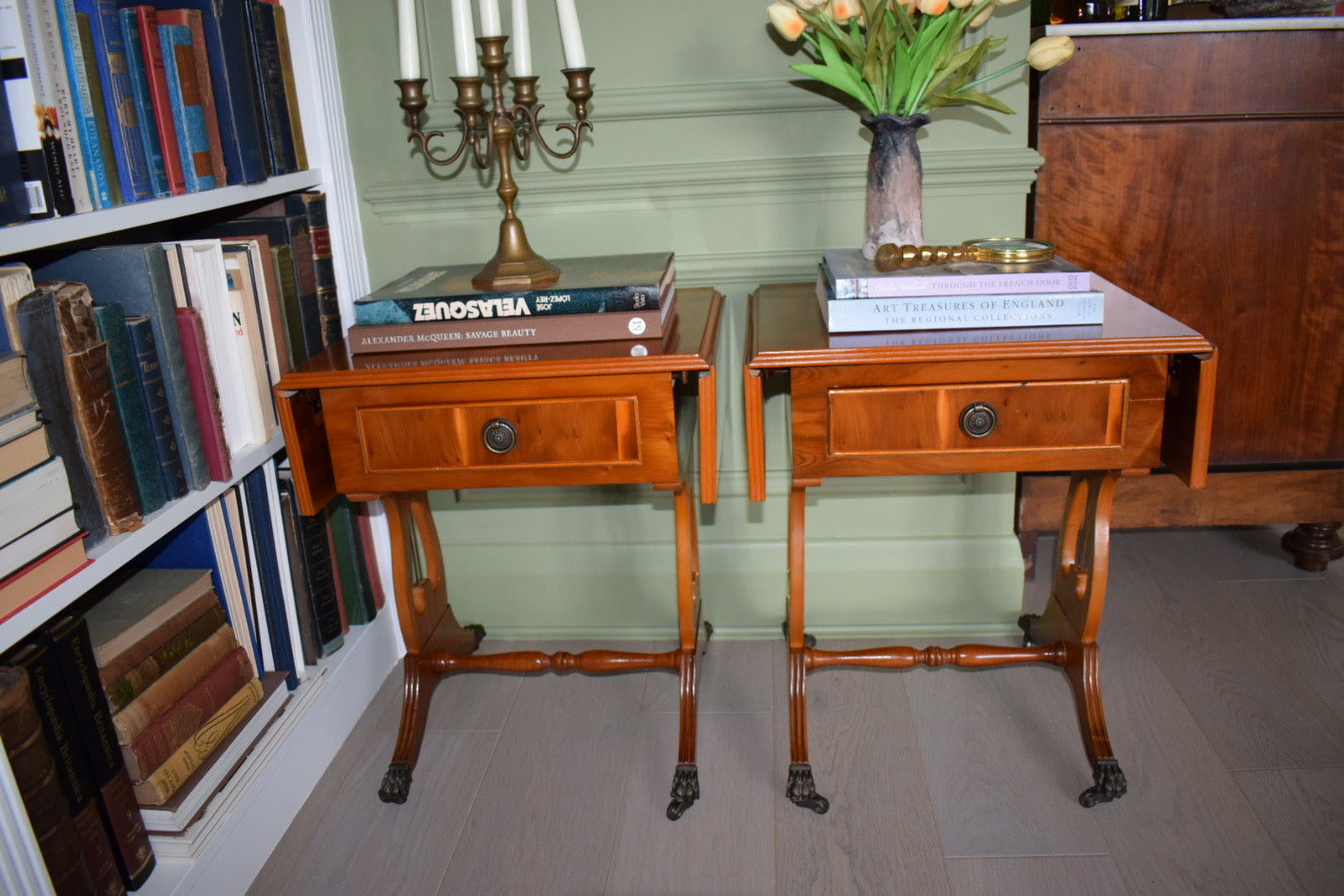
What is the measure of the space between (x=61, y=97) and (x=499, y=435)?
24.9 inches

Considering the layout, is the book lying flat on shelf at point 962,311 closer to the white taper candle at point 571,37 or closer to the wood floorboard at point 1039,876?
the white taper candle at point 571,37

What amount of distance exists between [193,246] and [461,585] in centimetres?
90

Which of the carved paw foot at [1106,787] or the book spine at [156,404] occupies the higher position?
the book spine at [156,404]

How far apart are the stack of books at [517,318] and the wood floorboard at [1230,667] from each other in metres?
1.12

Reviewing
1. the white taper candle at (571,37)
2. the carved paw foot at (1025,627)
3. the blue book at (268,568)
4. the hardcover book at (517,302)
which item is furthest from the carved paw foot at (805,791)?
the white taper candle at (571,37)

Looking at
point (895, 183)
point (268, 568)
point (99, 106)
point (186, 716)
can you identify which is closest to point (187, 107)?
point (99, 106)

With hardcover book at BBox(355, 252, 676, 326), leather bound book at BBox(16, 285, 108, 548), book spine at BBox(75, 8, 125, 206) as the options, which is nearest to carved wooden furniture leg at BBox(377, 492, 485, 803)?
hardcover book at BBox(355, 252, 676, 326)

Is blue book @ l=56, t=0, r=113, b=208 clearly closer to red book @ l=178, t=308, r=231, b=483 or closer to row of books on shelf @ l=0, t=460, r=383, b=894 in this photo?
red book @ l=178, t=308, r=231, b=483

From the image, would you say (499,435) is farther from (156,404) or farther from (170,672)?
(170,672)

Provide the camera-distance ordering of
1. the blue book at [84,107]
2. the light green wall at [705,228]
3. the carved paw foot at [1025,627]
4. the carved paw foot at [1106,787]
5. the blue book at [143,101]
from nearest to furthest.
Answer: the blue book at [84,107]
the blue book at [143,101]
the carved paw foot at [1106,787]
the light green wall at [705,228]
the carved paw foot at [1025,627]

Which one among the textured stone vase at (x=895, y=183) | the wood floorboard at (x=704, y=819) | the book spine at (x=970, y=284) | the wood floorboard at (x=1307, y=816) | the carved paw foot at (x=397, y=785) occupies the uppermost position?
the textured stone vase at (x=895, y=183)

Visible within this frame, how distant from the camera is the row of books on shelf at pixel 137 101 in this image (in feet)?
3.58

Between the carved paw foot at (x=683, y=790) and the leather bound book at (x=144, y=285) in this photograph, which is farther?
the carved paw foot at (x=683, y=790)

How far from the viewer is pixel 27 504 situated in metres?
1.07
